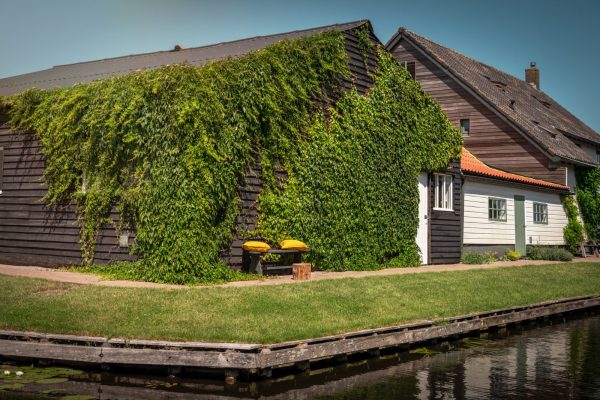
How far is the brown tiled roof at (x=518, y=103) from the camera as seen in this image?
101 feet

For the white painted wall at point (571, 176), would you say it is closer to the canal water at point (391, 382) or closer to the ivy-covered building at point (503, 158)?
the ivy-covered building at point (503, 158)

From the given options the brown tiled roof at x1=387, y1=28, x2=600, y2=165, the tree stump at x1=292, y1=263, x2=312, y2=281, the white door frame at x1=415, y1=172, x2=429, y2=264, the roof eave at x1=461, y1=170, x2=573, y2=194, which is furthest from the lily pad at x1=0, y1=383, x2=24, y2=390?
the brown tiled roof at x1=387, y1=28, x2=600, y2=165

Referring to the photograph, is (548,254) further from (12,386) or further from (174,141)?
(12,386)

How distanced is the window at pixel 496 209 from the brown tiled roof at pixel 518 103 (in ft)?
15.7

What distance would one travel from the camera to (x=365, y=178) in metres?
19.1

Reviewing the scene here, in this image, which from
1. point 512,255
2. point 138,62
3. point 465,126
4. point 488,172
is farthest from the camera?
point 465,126

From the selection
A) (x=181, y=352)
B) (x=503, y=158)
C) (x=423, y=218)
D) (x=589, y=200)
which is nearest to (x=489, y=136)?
(x=503, y=158)

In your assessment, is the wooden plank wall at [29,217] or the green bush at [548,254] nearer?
the wooden plank wall at [29,217]

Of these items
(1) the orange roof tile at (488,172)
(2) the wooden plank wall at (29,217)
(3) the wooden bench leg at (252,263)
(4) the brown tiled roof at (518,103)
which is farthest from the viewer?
(4) the brown tiled roof at (518,103)

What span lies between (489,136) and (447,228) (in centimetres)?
1014

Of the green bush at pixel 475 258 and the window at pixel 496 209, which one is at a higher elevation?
the window at pixel 496 209

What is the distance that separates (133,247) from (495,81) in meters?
27.6

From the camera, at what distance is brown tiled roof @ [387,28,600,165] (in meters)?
30.9

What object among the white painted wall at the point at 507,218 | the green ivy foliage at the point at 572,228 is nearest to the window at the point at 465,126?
the white painted wall at the point at 507,218
